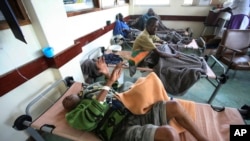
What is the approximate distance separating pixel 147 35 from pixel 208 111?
4.00ft

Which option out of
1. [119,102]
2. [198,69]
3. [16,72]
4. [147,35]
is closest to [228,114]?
[198,69]

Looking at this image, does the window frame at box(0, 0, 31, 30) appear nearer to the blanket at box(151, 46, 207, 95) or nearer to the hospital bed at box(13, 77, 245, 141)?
the hospital bed at box(13, 77, 245, 141)

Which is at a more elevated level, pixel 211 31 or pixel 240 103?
pixel 211 31

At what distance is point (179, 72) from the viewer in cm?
167

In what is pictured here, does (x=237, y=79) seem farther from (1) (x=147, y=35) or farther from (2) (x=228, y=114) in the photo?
(1) (x=147, y=35)

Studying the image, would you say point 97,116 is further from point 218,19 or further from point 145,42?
point 218,19

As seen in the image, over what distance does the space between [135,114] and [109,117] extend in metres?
0.21

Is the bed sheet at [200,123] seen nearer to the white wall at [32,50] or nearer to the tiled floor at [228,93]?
the white wall at [32,50]

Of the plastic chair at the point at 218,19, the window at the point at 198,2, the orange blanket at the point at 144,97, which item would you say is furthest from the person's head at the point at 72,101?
the window at the point at 198,2

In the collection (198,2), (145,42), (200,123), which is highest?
(198,2)

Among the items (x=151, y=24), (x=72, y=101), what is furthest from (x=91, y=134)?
(x=151, y=24)

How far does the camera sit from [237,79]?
241 centimetres

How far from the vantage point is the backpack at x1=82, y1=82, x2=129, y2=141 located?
41.3 inches

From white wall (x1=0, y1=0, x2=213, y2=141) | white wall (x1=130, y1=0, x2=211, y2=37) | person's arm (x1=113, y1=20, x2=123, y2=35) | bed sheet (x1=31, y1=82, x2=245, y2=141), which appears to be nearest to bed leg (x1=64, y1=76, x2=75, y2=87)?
white wall (x1=0, y1=0, x2=213, y2=141)
